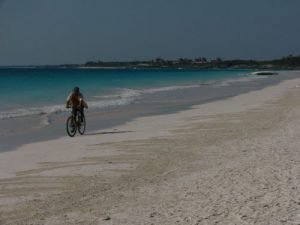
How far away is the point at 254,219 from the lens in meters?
6.96

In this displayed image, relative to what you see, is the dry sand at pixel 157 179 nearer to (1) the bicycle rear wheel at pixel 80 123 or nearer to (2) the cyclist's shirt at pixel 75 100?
(1) the bicycle rear wheel at pixel 80 123

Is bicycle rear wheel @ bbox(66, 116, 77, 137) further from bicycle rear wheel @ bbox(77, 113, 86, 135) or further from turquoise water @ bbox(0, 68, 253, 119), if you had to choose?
turquoise water @ bbox(0, 68, 253, 119)

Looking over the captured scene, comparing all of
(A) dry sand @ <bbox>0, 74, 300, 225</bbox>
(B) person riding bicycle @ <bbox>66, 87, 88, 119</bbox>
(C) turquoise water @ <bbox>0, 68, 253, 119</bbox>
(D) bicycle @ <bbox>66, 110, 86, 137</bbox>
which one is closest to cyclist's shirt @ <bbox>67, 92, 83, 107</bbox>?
Answer: (B) person riding bicycle @ <bbox>66, 87, 88, 119</bbox>

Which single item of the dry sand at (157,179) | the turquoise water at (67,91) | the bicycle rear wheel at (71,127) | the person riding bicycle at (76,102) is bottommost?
the turquoise water at (67,91)

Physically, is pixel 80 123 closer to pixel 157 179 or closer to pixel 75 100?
pixel 75 100

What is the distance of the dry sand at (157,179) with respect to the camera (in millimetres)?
7500

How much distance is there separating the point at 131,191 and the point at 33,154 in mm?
4798

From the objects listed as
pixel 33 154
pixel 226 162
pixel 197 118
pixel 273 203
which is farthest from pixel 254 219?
pixel 197 118

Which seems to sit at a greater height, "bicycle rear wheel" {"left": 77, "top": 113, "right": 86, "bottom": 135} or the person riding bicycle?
the person riding bicycle

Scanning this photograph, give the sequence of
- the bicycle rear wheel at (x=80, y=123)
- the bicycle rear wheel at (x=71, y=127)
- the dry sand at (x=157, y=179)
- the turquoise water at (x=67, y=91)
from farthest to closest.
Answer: the turquoise water at (x=67, y=91) < the bicycle rear wheel at (x=80, y=123) < the bicycle rear wheel at (x=71, y=127) < the dry sand at (x=157, y=179)

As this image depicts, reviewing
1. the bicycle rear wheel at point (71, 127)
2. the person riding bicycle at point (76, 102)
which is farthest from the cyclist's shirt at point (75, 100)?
the bicycle rear wheel at point (71, 127)

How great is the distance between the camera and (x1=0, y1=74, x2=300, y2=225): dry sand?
750 cm

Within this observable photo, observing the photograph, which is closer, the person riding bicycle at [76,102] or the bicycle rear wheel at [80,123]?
the bicycle rear wheel at [80,123]

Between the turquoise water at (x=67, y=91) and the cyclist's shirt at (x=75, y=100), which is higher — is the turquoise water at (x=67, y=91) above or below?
below
